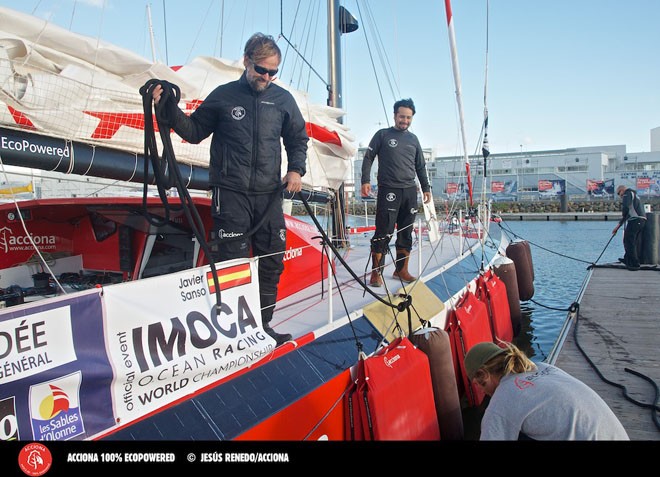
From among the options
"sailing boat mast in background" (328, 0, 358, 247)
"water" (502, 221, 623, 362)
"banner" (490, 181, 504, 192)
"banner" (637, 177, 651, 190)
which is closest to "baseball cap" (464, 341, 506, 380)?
"sailing boat mast in background" (328, 0, 358, 247)

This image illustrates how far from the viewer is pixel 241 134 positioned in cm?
323

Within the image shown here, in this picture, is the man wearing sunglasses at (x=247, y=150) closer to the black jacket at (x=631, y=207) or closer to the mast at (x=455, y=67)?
the mast at (x=455, y=67)

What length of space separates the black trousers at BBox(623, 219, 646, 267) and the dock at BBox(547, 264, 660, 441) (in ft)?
4.84

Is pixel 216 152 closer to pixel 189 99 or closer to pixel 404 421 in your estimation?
pixel 189 99

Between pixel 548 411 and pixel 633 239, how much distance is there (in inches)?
404

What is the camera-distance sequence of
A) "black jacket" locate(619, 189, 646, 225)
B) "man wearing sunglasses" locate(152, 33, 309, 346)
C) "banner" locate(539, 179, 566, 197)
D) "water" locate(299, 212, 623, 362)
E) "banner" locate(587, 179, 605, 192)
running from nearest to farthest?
"man wearing sunglasses" locate(152, 33, 309, 346)
"water" locate(299, 212, 623, 362)
"black jacket" locate(619, 189, 646, 225)
"banner" locate(587, 179, 605, 192)
"banner" locate(539, 179, 566, 197)

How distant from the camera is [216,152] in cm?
328

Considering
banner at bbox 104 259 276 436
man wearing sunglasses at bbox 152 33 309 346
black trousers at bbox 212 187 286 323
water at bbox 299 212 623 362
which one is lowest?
water at bbox 299 212 623 362

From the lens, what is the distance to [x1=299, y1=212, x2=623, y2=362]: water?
8680 mm

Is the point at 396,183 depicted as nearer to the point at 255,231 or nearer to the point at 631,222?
the point at 255,231

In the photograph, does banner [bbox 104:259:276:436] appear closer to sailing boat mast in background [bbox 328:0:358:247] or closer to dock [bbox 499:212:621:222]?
sailing boat mast in background [bbox 328:0:358:247]
